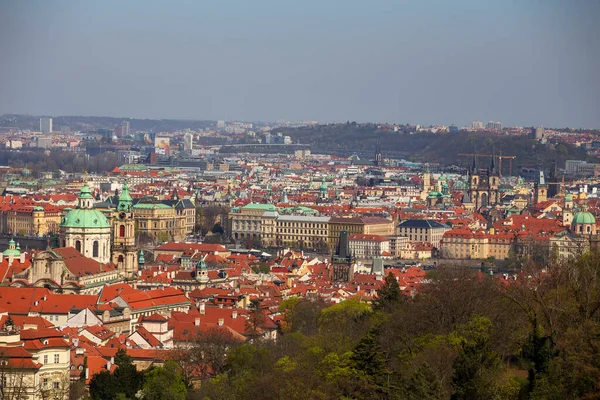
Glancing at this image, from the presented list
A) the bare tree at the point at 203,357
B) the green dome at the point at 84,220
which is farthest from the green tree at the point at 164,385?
the green dome at the point at 84,220

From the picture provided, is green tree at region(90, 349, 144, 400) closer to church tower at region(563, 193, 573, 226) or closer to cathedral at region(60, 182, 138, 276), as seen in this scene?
cathedral at region(60, 182, 138, 276)

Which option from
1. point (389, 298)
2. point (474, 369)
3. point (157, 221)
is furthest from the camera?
point (157, 221)

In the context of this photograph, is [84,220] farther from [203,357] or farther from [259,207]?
[259,207]

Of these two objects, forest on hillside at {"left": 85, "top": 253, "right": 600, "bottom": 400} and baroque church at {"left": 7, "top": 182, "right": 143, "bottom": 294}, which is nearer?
forest on hillside at {"left": 85, "top": 253, "right": 600, "bottom": 400}

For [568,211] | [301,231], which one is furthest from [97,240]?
[568,211]

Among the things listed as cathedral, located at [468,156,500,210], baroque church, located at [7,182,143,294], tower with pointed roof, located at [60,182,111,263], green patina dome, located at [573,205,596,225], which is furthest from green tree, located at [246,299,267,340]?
cathedral, located at [468,156,500,210]

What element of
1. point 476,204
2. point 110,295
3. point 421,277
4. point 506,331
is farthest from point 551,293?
point 476,204
